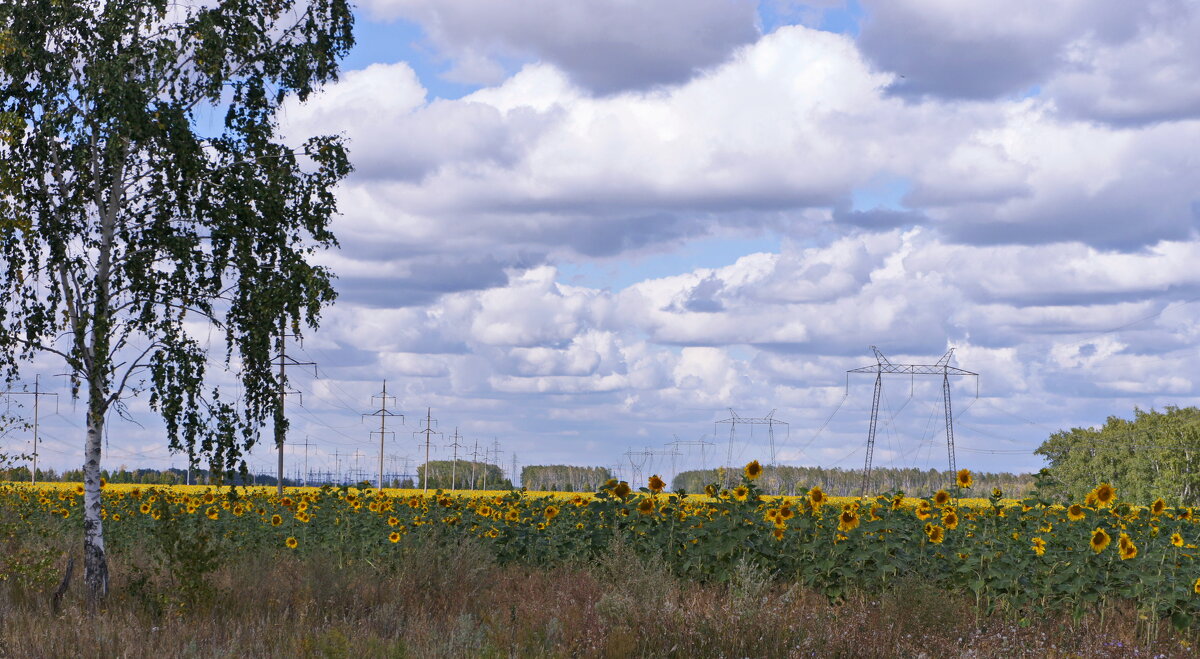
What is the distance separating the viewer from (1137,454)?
73.6 m

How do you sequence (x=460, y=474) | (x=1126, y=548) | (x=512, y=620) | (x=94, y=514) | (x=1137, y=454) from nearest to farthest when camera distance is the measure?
(x=1126, y=548) → (x=512, y=620) → (x=94, y=514) → (x=1137, y=454) → (x=460, y=474)

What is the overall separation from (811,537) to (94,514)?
28.4ft

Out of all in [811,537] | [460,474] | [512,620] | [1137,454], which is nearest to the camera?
[512,620]

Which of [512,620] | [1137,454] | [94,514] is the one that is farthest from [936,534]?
[1137,454]

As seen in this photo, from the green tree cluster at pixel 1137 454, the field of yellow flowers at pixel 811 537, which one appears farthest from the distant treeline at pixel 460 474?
the field of yellow flowers at pixel 811 537

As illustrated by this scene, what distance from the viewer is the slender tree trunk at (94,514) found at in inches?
543

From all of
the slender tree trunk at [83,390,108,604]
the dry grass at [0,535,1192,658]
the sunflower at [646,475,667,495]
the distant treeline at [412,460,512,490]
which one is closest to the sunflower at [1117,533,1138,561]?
the dry grass at [0,535,1192,658]

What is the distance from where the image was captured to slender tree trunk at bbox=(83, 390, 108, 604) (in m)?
13.8

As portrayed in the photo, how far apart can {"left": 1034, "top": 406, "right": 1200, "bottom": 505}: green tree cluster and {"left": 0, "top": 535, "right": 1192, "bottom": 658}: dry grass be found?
5730 cm

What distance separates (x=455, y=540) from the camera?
15180 millimetres

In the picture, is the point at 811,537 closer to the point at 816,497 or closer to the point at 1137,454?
the point at 816,497

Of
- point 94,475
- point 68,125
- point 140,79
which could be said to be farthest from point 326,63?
point 94,475

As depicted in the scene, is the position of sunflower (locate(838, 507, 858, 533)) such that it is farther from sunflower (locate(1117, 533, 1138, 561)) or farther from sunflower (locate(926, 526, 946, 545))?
sunflower (locate(1117, 533, 1138, 561))

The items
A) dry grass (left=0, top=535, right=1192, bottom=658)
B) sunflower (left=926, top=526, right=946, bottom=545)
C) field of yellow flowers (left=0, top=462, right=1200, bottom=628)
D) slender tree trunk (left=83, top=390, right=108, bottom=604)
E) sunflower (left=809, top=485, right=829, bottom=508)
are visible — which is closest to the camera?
dry grass (left=0, top=535, right=1192, bottom=658)
